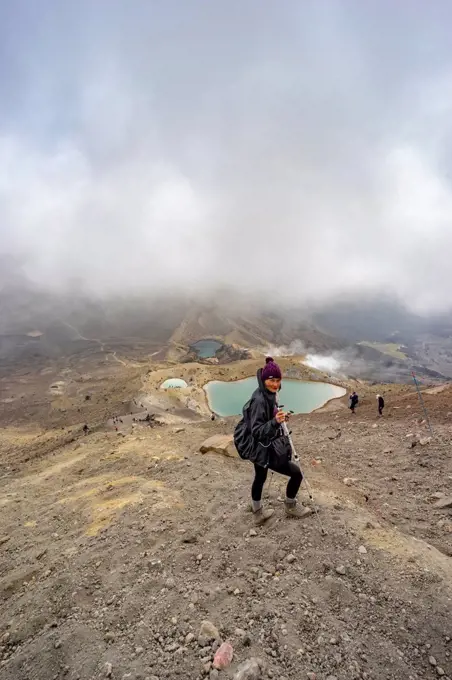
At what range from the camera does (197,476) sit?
34.5ft

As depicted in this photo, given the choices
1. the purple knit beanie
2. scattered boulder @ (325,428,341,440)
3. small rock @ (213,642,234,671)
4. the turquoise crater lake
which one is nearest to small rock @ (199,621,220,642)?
small rock @ (213,642,234,671)

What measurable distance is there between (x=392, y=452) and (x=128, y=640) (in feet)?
31.6

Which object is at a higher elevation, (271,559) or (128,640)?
(271,559)

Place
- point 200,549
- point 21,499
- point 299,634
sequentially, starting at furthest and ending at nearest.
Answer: point 21,499
point 200,549
point 299,634

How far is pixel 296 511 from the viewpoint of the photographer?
652 cm

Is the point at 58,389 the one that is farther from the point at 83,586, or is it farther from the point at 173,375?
the point at 83,586

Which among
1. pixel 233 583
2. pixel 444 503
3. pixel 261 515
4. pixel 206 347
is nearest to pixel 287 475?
pixel 261 515

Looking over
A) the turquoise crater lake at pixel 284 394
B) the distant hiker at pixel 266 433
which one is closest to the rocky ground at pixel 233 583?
the distant hiker at pixel 266 433

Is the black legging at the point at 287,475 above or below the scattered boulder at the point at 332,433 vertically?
above

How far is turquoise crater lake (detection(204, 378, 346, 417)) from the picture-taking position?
162 feet

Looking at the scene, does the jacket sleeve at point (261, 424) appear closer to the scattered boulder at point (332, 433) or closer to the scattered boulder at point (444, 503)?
the scattered boulder at point (444, 503)

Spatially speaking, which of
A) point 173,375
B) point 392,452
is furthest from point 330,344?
point 392,452

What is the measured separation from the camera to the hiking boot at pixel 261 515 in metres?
6.59

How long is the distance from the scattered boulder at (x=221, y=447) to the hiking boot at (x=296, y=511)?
22.7 ft
